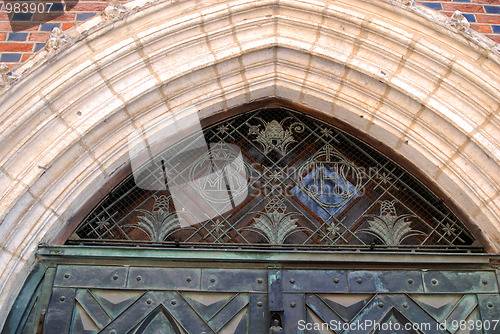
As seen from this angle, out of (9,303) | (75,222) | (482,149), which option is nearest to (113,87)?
(75,222)

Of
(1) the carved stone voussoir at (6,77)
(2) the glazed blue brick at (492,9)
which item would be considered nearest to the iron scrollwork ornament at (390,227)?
(2) the glazed blue brick at (492,9)

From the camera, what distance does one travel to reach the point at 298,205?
418 cm

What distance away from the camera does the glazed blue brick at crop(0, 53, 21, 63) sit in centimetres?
415

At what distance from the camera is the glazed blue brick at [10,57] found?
4.15m

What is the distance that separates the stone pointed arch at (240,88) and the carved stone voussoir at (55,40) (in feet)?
0.15

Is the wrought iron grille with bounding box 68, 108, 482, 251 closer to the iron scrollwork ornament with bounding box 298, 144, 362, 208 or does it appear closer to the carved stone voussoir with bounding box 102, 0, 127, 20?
the iron scrollwork ornament with bounding box 298, 144, 362, 208

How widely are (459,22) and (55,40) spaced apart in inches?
114

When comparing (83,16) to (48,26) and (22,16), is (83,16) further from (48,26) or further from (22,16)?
(22,16)

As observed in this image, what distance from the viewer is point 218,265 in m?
3.72

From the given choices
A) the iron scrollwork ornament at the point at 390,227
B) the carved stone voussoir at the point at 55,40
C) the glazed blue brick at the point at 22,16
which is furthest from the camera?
the glazed blue brick at the point at 22,16

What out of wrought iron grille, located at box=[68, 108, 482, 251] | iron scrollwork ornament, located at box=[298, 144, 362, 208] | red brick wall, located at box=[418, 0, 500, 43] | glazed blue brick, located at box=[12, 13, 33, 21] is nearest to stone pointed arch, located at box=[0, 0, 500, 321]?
wrought iron grille, located at box=[68, 108, 482, 251]

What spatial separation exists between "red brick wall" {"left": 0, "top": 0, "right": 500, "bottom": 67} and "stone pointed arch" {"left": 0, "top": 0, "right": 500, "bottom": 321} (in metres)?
0.36

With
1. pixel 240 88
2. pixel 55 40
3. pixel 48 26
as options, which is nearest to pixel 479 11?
pixel 240 88

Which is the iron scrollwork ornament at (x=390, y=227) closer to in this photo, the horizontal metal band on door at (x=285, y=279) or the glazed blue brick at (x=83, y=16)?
the horizontal metal band on door at (x=285, y=279)
